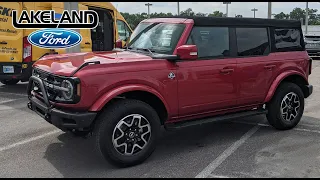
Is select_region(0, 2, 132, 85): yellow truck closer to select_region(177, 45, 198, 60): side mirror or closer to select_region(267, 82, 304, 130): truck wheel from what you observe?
select_region(177, 45, 198, 60): side mirror

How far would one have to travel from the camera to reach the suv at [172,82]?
157 inches

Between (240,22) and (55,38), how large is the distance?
6.05 meters

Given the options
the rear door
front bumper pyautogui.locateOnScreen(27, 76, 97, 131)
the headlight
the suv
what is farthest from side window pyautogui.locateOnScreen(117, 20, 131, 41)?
the headlight

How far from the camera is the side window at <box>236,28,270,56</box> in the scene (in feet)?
17.4

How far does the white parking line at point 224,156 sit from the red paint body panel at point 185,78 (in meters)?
0.48

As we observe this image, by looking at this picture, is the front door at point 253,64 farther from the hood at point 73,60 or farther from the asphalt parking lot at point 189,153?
the hood at point 73,60

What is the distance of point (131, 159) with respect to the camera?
421cm

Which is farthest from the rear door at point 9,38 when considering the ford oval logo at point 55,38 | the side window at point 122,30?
the side window at point 122,30

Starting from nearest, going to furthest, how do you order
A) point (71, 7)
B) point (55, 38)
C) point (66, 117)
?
1. point (66, 117)
2. point (71, 7)
3. point (55, 38)

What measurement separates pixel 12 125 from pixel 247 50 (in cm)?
416

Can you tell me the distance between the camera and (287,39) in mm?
5883

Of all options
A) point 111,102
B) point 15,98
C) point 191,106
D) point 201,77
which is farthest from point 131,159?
point 15,98

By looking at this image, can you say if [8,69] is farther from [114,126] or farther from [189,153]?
[189,153]

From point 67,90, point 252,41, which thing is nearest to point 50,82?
point 67,90
